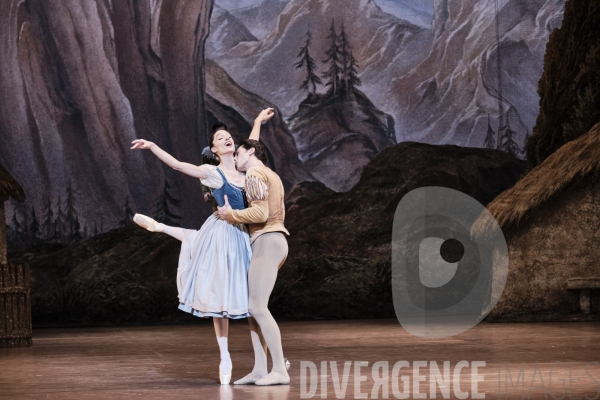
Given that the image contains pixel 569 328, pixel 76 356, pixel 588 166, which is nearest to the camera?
pixel 76 356

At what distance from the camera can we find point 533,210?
36.9 ft

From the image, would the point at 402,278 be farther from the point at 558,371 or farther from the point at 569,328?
the point at 558,371

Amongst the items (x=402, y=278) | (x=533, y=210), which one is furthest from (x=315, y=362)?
(x=402, y=278)

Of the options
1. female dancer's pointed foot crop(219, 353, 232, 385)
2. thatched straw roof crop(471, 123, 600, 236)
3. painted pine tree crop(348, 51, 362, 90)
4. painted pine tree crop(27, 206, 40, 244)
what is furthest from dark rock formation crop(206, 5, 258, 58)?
female dancer's pointed foot crop(219, 353, 232, 385)

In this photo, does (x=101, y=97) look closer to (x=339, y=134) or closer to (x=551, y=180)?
(x=339, y=134)

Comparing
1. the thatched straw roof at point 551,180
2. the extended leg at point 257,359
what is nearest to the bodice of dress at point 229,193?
the extended leg at point 257,359

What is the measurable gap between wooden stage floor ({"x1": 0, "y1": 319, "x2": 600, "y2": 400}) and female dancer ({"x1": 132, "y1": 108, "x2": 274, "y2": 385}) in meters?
0.48

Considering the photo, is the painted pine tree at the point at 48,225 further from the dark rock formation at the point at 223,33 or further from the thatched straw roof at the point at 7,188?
the dark rock formation at the point at 223,33

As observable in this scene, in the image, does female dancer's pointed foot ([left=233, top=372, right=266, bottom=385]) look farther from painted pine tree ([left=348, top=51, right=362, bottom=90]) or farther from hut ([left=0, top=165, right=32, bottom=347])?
painted pine tree ([left=348, top=51, right=362, bottom=90])

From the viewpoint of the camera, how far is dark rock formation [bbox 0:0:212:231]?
14211 millimetres

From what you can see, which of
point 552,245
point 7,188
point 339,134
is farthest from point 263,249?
point 339,134

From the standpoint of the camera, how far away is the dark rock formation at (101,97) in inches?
559

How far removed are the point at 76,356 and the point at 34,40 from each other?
7403mm

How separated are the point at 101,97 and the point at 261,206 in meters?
9.16
